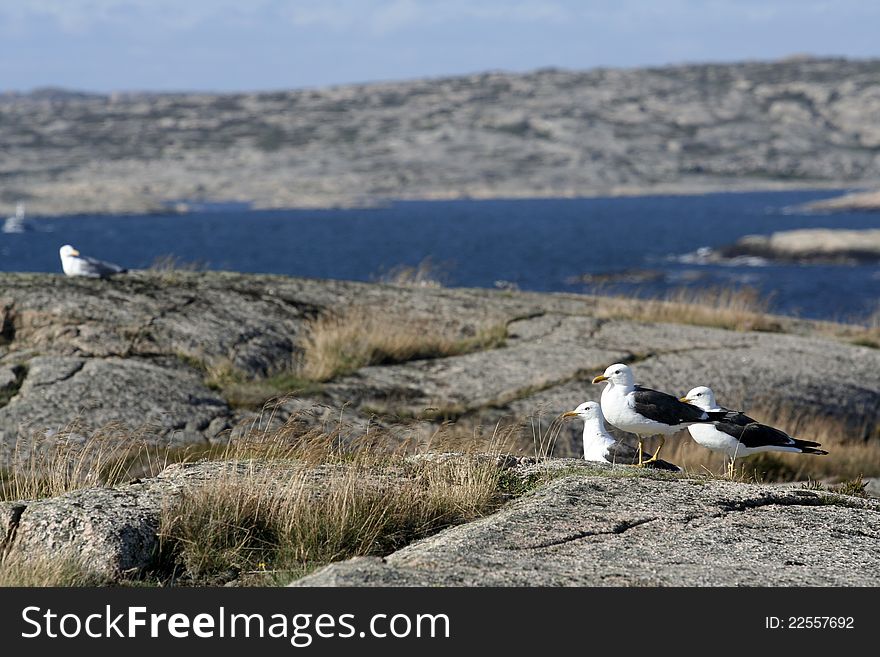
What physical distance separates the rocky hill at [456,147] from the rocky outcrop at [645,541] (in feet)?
381

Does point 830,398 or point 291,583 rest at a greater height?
point 291,583

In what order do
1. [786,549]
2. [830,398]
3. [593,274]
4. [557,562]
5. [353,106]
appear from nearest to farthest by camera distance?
[557,562], [786,549], [830,398], [593,274], [353,106]

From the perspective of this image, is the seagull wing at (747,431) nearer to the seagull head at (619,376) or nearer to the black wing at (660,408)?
the black wing at (660,408)

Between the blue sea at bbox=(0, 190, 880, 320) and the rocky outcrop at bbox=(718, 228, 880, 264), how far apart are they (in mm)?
773

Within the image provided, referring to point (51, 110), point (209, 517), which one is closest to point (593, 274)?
point (209, 517)

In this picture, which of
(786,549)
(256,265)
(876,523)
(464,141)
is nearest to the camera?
(786,549)

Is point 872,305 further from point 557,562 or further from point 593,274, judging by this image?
point 557,562

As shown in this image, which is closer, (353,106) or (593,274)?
(593,274)

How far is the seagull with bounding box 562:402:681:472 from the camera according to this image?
9023 mm

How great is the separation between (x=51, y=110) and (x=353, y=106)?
4927cm

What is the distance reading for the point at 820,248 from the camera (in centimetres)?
6831

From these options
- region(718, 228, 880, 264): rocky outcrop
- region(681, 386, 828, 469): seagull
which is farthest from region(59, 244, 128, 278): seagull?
region(718, 228, 880, 264): rocky outcrop

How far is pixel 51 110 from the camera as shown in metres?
189

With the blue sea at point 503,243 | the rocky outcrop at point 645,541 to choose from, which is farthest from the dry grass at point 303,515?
the blue sea at point 503,243
